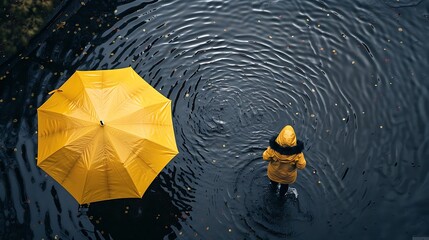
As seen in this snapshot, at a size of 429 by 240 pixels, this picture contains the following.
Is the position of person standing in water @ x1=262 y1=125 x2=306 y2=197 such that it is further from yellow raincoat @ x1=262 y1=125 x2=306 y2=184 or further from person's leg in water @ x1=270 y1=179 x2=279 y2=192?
person's leg in water @ x1=270 y1=179 x2=279 y2=192

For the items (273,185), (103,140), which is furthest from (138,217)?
(273,185)

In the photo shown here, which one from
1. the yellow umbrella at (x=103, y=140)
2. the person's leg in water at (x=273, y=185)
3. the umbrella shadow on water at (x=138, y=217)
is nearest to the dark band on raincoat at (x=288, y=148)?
the person's leg in water at (x=273, y=185)

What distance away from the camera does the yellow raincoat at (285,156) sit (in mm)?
8039

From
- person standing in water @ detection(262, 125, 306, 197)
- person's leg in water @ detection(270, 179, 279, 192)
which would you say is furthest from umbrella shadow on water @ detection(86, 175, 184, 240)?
person standing in water @ detection(262, 125, 306, 197)

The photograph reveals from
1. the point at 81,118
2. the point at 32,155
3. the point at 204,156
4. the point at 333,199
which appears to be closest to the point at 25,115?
the point at 32,155

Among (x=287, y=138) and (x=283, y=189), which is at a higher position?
(x=287, y=138)

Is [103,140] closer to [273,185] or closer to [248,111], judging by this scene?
[273,185]

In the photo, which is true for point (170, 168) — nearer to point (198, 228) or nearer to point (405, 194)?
point (198, 228)

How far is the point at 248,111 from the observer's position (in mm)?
11234

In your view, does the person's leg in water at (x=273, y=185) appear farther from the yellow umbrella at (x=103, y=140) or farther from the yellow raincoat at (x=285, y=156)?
the yellow umbrella at (x=103, y=140)

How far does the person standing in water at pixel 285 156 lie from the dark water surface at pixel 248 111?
3.68ft

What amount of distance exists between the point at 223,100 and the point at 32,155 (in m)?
4.51

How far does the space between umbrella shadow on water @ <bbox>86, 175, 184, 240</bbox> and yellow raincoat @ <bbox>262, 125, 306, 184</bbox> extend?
2271 mm

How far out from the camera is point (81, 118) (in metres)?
8.14
